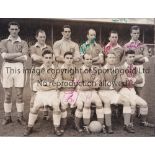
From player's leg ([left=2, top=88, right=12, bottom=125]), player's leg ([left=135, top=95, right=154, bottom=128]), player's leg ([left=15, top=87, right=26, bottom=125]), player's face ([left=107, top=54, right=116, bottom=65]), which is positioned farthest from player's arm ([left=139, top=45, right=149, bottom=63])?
player's leg ([left=2, top=88, right=12, bottom=125])

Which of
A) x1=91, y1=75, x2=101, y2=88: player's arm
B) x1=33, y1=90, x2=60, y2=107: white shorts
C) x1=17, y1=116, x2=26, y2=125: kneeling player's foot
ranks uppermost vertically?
x1=91, y1=75, x2=101, y2=88: player's arm

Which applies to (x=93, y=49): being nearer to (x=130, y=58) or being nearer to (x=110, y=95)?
(x=130, y=58)

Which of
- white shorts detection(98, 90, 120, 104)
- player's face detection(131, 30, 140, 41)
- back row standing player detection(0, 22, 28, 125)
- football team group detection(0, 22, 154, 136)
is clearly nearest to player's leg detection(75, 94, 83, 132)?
football team group detection(0, 22, 154, 136)

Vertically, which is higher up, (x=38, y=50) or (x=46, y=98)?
(x=38, y=50)

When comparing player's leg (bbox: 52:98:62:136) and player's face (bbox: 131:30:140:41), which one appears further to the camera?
player's face (bbox: 131:30:140:41)

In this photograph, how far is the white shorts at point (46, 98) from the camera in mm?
3520

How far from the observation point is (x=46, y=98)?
352 centimetres

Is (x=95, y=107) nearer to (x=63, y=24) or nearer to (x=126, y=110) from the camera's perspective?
(x=126, y=110)

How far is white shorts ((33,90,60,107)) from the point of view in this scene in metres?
3.52

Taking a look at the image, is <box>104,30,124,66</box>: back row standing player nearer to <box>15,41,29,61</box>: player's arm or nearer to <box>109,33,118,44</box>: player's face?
<box>109,33,118,44</box>: player's face

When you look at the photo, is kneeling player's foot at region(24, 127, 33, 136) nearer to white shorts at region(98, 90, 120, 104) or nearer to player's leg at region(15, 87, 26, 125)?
player's leg at region(15, 87, 26, 125)

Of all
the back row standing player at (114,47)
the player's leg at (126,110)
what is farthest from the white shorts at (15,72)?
the player's leg at (126,110)

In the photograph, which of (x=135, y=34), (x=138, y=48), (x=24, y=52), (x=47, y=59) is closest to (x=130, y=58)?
(x=138, y=48)

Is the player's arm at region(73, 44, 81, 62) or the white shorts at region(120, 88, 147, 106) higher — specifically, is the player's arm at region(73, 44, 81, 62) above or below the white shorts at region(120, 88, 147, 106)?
above
